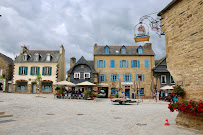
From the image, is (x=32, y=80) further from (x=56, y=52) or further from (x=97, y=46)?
(x=97, y=46)

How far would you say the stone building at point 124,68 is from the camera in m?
30.7

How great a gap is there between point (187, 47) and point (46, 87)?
91.8 feet

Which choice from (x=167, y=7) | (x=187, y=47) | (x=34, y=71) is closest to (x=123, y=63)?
(x=34, y=71)

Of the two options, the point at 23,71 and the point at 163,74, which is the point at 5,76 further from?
the point at 163,74

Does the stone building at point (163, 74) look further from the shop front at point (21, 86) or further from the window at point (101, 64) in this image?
the shop front at point (21, 86)

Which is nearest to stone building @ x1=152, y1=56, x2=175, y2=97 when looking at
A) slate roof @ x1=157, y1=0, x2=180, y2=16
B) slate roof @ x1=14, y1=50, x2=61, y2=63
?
slate roof @ x1=14, y1=50, x2=61, y2=63

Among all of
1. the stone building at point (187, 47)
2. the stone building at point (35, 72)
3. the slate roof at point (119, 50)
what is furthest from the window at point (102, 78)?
Result: the stone building at point (187, 47)

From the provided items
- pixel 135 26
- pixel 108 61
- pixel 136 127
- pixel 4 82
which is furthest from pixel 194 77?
pixel 4 82

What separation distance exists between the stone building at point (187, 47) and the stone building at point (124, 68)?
2214 cm

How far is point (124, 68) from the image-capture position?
1222 inches

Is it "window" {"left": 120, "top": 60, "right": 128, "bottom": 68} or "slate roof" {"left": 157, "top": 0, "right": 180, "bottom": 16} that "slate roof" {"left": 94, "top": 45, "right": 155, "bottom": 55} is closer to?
"window" {"left": 120, "top": 60, "right": 128, "bottom": 68}

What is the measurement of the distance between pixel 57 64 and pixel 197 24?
27.5 meters

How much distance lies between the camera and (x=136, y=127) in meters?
7.68

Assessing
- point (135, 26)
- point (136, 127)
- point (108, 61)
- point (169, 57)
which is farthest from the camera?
point (108, 61)
